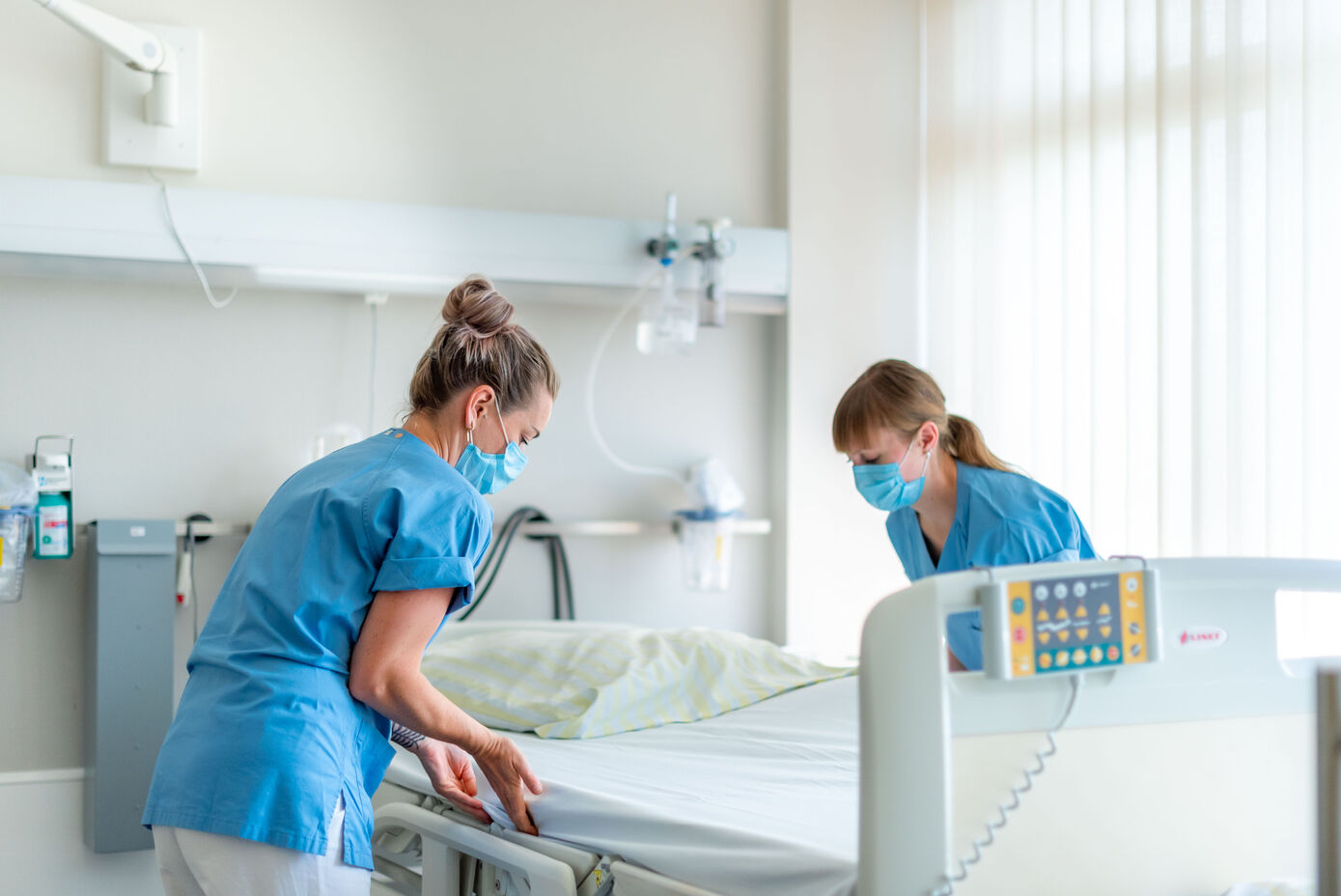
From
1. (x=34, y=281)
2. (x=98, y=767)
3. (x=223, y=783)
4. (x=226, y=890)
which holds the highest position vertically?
(x=34, y=281)

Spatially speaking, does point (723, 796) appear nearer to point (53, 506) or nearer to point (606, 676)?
point (606, 676)

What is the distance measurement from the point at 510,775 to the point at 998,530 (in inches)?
36.5

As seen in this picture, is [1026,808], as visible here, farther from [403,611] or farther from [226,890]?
[226,890]

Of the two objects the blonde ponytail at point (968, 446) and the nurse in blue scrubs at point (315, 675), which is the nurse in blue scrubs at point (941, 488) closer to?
the blonde ponytail at point (968, 446)

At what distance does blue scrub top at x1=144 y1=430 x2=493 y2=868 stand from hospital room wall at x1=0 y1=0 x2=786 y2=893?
5.21ft

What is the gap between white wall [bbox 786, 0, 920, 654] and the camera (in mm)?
3357

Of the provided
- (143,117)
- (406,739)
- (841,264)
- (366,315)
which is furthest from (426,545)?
(841,264)

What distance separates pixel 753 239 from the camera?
3.25m

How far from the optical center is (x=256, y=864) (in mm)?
1354

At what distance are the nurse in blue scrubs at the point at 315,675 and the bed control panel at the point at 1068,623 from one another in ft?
2.11

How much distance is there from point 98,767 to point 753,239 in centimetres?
211

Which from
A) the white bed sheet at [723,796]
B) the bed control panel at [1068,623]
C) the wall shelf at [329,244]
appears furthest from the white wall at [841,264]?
the bed control panel at [1068,623]

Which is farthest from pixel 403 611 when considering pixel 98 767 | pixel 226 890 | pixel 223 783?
pixel 98 767

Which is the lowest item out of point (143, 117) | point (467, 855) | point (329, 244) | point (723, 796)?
point (467, 855)
